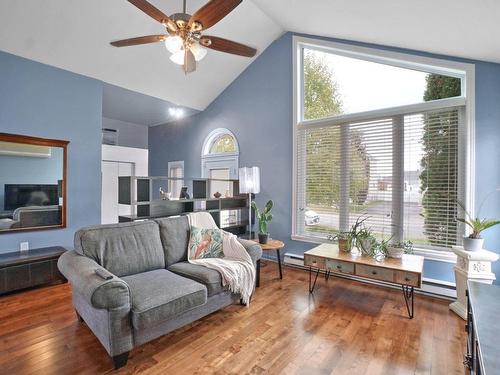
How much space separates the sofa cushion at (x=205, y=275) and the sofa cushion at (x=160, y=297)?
0.35 feet

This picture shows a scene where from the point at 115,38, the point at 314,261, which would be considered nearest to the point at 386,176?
the point at 314,261

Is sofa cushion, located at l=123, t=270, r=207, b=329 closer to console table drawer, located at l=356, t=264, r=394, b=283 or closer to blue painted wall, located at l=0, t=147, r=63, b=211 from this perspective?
console table drawer, located at l=356, t=264, r=394, b=283

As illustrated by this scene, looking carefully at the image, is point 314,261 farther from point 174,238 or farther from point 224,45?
point 224,45

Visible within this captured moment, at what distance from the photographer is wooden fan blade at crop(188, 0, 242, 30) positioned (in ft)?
5.92

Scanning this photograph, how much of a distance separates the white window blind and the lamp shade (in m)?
0.67

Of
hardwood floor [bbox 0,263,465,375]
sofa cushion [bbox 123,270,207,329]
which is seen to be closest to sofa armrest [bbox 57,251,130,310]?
sofa cushion [bbox 123,270,207,329]

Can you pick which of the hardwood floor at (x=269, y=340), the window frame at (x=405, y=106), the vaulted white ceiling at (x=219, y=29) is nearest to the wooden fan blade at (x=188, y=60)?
the vaulted white ceiling at (x=219, y=29)

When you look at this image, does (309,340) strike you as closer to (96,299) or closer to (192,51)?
(96,299)

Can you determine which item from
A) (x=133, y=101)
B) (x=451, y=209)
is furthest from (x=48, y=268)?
(x=451, y=209)

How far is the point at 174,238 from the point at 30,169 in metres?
2.24

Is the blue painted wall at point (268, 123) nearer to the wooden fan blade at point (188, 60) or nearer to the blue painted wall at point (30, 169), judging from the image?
the wooden fan blade at point (188, 60)

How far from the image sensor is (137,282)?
2.17 m

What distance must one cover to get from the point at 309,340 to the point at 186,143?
459 centimetres

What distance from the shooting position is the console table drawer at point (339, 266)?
110 inches
